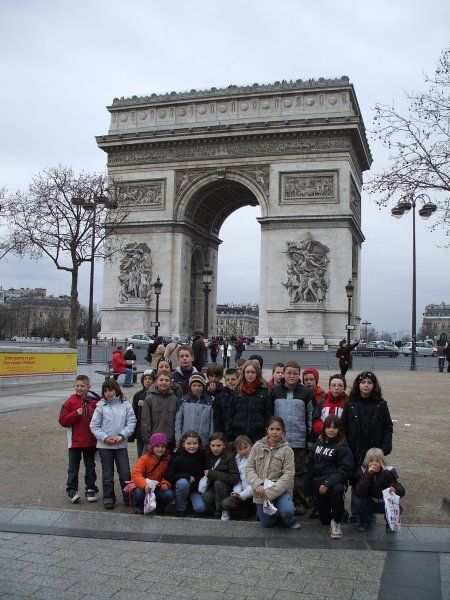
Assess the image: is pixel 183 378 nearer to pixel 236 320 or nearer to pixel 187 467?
pixel 187 467

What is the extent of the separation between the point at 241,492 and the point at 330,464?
3.05 feet

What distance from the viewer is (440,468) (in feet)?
28.0

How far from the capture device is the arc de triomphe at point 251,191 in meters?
37.1

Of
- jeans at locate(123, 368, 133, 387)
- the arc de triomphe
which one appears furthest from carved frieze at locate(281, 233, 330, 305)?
jeans at locate(123, 368, 133, 387)

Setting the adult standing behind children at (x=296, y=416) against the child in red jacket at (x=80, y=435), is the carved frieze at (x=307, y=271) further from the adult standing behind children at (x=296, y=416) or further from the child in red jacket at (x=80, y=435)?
the child in red jacket at (x=80, y=435)

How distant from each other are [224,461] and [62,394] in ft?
35.5

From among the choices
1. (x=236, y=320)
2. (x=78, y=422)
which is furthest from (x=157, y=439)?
(x=236, y=320)

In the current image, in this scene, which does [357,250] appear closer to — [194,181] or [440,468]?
[194,181]

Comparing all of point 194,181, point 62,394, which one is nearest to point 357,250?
point 194,181

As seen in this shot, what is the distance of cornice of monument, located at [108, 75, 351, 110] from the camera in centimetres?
3809

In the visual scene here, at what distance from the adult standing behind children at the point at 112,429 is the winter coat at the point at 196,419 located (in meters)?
0.51

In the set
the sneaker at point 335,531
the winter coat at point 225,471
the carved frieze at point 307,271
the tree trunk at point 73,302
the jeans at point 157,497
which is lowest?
the sneaker at point 335,531

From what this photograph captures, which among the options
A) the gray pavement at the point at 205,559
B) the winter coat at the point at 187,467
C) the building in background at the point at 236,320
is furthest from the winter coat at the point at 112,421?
the building in background at the point at 236,320

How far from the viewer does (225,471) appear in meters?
6.60
